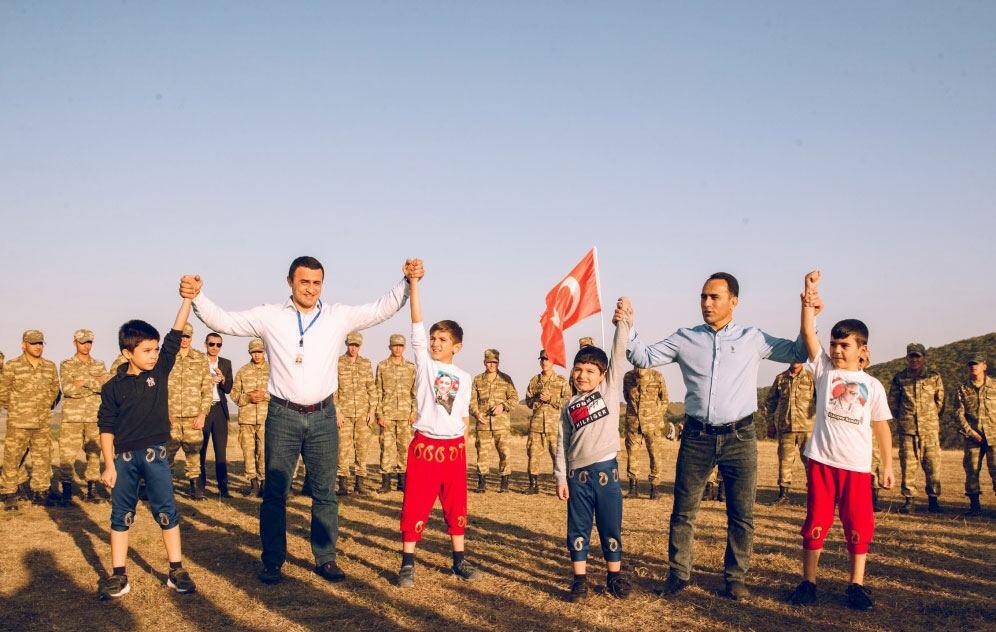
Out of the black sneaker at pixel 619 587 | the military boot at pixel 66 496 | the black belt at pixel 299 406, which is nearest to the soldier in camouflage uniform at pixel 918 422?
the black sneaker at pixel 619 587

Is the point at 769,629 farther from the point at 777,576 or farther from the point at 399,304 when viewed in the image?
the point at 399,304

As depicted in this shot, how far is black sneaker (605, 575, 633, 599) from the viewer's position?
5766 mm

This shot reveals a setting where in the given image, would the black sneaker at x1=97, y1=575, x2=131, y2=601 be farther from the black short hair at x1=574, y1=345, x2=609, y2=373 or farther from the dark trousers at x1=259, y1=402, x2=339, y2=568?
the black short hair at x1=574, y1=345, x2=609, y2=373

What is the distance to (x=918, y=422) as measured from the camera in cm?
1059

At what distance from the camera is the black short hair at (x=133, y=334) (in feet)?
19.0

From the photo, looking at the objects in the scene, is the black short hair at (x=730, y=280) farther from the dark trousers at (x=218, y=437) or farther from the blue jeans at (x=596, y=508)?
the dark trousers at (x=218, y=437)

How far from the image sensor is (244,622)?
17.1 feet

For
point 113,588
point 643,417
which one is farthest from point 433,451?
point 643,417

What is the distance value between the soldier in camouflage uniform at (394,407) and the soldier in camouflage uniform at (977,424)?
8818 mm

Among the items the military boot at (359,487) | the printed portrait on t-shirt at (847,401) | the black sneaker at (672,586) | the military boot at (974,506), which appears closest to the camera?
the printed portrait on t-shirt at (847,401)

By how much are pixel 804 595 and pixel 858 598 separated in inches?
15.6

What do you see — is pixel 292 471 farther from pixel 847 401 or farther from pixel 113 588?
pixel 847 401

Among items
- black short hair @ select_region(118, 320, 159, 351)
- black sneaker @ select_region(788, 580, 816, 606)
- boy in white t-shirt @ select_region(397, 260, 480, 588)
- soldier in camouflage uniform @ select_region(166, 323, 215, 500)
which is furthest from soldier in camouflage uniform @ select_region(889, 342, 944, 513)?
soldier in camouflage uniform @ select_region(166, 323, 215, 500)

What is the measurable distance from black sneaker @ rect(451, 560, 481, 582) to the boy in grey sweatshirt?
3.41 feet
